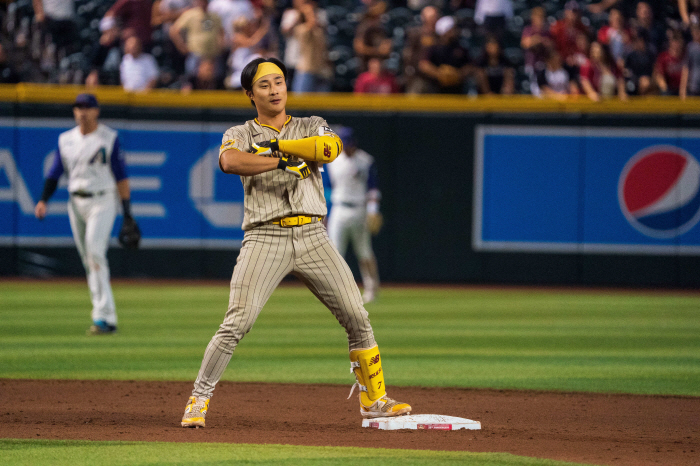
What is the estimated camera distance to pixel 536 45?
1647 centimetres

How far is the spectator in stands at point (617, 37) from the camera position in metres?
16.4

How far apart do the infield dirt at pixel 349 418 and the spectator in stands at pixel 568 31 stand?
1053 cm

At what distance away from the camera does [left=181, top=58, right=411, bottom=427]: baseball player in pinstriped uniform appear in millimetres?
5242

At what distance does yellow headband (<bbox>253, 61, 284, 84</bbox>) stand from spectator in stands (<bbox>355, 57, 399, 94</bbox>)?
37.1 ft

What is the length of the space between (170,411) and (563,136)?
11.5 meters

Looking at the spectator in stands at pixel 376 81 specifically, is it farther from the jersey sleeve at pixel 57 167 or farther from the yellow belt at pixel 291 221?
the yellow belt at pixel 291 221

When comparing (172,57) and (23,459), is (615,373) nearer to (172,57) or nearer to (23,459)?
(23,459)

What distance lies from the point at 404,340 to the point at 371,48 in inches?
322

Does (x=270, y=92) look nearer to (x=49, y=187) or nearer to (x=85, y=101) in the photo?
(x=85, y=101)

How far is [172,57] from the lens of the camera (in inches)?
682

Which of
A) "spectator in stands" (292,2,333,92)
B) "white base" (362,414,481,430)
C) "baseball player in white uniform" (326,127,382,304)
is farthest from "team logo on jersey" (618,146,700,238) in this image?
"white base" (362,414,481,430)

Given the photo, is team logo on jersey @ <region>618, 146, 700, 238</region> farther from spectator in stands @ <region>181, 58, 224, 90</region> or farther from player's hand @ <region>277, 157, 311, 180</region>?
player's hand @ <region>277, 157, 311, 180</region>

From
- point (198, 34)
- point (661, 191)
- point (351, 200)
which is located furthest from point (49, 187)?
point (661, 191)

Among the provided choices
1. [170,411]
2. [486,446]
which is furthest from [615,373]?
[170,411]
